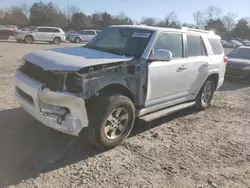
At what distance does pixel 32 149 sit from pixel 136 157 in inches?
62.3

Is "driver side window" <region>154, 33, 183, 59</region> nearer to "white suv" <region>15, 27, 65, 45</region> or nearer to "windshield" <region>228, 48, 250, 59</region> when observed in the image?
"windshield" <region>228, 48, 250, 59</region>

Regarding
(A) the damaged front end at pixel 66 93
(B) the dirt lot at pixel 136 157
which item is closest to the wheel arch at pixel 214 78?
(B) the dirt lot at pixel 136 157

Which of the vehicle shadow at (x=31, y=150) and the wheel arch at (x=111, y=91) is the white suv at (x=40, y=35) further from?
the wheel arch at (x=111, y=91)

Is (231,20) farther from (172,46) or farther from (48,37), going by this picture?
(172,46)

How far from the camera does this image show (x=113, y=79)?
3939 millimetres

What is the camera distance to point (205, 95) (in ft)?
21.5

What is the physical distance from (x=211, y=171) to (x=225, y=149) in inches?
35.3

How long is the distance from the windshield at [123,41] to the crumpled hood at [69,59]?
0.33 meters

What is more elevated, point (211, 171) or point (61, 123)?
point (61, 123)

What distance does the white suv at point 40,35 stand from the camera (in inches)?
1019

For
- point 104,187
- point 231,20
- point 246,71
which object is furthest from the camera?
point 231,20

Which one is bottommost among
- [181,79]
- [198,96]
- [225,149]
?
[225,149]

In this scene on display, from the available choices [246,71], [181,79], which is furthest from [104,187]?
[246,71]

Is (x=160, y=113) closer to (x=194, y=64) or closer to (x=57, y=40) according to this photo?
(x=194, y=64)
